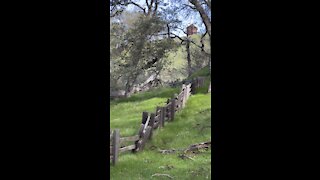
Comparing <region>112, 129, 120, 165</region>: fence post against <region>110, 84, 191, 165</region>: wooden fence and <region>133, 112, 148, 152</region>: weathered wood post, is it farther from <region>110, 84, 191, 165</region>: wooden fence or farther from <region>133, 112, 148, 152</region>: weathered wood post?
<region>133, 112, 148, 152</region>: weathered wood post

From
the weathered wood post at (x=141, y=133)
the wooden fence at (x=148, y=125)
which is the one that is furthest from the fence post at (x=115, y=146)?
the weathered wood post at (x=141, y=133)

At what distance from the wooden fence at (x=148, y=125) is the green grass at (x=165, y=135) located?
31 millimetres

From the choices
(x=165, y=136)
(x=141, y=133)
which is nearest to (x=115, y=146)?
(x=141, y=133)

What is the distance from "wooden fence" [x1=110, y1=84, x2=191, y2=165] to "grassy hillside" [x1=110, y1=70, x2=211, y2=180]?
31mm

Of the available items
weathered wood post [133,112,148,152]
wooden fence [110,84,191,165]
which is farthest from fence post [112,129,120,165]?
weathered wood post [133,112,148,152]

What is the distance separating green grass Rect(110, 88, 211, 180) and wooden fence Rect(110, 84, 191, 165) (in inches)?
1.2

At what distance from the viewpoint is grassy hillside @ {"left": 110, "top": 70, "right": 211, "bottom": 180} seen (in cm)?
A: 203

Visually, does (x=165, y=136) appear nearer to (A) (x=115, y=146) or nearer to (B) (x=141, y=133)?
(B) (x=141, y=133)

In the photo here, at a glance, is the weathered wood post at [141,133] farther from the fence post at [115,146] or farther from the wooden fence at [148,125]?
the fence post at [115,146]

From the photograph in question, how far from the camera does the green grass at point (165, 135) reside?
2025mm

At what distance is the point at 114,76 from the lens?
2141mm
